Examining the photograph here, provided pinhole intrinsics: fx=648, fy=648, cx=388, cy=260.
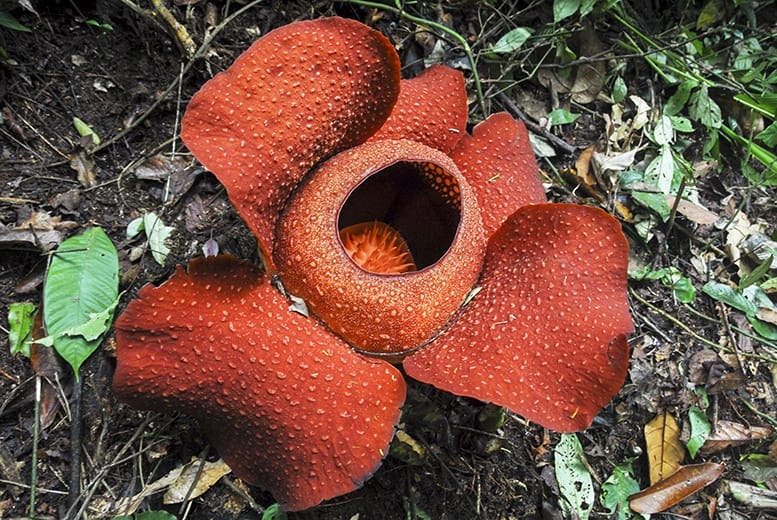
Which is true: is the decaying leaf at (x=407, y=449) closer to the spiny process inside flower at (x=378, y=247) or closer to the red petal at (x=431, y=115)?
the spiny process inside flower at (x=378, y=247)

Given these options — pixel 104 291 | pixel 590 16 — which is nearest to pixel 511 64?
pixel 590 16

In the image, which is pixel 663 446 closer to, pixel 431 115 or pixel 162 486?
pixel 431 115

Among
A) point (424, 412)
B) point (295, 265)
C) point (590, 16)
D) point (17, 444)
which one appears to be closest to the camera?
point (295, 265)

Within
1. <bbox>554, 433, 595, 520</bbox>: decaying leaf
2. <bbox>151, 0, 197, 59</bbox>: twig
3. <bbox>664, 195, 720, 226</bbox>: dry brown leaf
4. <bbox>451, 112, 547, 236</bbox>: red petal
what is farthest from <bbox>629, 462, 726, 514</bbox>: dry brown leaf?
<bbox>151, 0, 197, 59</bbox>: twig

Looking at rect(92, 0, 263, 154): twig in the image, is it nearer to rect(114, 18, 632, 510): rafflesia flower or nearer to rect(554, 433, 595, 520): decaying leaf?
rect(114, 18, 632, 510): rafflesia flower

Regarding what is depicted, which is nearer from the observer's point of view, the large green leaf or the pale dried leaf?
the large green leaf

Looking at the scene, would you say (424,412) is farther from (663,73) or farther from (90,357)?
(663,73)
